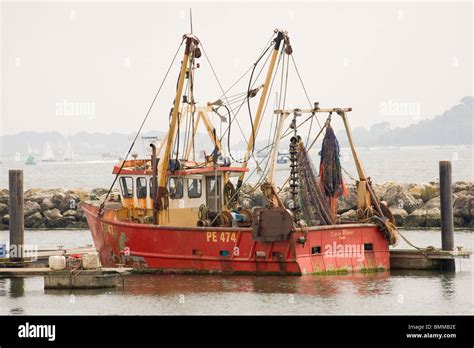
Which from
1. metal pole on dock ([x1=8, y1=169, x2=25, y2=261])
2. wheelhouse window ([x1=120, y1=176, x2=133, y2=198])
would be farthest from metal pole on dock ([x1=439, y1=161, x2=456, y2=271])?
metal pole on dock ([x1=8, y1=169, x2=25, y2=261])

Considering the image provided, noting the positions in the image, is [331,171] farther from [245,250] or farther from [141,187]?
[141,187]

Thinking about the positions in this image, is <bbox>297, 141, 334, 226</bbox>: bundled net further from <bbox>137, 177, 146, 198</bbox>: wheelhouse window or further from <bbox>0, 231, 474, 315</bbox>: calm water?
<bbox>137, 177, 146, 198</bbox>: wheelhouse window

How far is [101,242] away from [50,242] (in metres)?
12.8

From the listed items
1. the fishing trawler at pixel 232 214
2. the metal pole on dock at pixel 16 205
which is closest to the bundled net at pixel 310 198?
the fishing trawler at pixel 232 214

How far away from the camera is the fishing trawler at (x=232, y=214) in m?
32.0

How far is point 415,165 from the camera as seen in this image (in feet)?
466

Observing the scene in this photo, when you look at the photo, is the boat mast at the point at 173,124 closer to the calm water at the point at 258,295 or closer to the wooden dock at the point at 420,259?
the calm water at the point at 258,295

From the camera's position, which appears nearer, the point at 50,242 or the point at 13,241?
the point at 13,241

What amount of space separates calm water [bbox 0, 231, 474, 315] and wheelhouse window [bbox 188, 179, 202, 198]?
3.08 metres

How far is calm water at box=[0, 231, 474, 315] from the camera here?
92.8ft

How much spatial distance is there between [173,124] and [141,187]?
2.41 m
